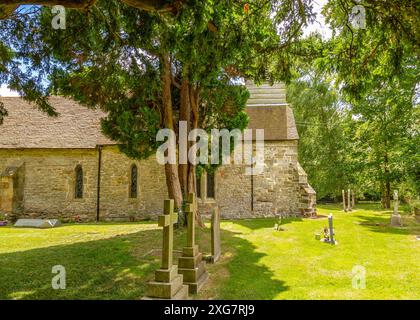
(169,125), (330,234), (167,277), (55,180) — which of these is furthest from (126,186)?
(167,277)

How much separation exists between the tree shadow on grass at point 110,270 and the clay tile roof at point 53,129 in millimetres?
8949

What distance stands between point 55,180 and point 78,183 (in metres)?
1.26

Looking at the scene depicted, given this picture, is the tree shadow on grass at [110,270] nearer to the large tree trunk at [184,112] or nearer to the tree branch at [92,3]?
the large tree trunk at [184,112]

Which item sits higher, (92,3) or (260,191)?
(92,3)

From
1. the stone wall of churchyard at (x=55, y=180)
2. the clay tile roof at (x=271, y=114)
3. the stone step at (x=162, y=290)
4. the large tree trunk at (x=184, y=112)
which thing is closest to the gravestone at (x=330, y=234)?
the large tree trunk at (x=184, y=112)

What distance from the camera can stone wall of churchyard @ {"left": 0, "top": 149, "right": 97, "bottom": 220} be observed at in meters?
18.2

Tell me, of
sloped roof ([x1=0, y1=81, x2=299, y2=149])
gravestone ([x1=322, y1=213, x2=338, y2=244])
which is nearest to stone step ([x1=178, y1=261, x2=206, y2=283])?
gravestone ([x1=322, y1=213, x2=338, y2=244])

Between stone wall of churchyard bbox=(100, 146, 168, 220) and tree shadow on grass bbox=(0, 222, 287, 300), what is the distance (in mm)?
6319

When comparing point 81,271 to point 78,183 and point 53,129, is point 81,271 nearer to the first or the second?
point 78,183

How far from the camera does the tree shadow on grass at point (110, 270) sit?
646 centimetres

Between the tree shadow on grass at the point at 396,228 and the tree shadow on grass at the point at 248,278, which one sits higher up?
the tree shadow on grass at the point at 396,228

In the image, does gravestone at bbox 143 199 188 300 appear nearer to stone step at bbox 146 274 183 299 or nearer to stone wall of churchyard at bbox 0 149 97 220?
stone step at bbox 146 274 183 299

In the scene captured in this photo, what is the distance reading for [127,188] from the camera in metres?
18.1

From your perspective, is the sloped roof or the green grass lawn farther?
the sloped roof
